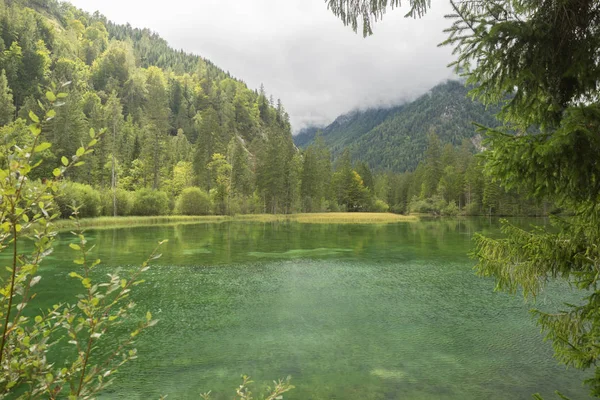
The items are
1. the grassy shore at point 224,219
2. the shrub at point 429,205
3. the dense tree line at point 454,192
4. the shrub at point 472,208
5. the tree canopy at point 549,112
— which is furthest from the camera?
the shrub at point 429,205

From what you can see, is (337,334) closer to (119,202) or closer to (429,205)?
(119,202)

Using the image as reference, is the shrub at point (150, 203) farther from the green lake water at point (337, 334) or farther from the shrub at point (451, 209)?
the shrub at point (451, 209)

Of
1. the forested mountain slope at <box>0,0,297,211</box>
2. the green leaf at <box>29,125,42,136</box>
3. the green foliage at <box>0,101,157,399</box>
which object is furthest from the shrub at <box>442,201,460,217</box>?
the green leaf at <box>29,125,42,136</box>

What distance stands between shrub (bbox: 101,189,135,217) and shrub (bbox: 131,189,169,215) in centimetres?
93

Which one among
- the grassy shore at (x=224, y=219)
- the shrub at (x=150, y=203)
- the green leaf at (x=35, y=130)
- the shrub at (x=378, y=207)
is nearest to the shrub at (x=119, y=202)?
the shrub at (x=150, y=203)

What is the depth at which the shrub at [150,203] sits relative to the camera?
48062mm

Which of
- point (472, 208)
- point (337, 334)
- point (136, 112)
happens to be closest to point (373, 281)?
point (337, 334)

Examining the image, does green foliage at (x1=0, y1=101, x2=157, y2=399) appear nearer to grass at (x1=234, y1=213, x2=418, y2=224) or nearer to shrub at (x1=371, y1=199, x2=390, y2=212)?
grass at (x1=234, y1=213, x2=418, y2=224)

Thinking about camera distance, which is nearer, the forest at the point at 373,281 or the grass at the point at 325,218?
the forest at the point at 373,281

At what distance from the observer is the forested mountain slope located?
5278 cm

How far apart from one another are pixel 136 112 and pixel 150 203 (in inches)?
2321

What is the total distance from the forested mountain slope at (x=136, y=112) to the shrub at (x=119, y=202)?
5307mm

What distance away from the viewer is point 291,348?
779 centimetres

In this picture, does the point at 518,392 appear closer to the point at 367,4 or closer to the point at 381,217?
the point at 367,4
